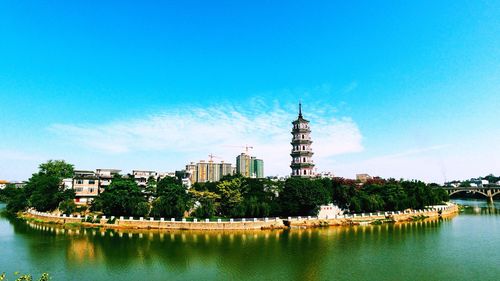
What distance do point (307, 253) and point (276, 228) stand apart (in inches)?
537

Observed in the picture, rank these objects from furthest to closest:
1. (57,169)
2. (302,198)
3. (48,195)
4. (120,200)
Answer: (57,169) → (48,195) → (302,198) → (120,200)

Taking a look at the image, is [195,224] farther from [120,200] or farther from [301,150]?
[301,150]

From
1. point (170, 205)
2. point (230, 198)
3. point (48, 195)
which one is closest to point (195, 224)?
point (170, 205)

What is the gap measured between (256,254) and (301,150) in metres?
33.9

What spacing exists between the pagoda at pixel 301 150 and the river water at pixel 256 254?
1806 cm

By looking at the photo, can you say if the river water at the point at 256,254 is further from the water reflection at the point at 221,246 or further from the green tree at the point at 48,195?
the green tree at the point at 48,195

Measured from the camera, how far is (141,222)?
1646 inches

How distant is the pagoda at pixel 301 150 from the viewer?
5938 centimetres

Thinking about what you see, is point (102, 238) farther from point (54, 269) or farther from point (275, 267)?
point (275, 267)

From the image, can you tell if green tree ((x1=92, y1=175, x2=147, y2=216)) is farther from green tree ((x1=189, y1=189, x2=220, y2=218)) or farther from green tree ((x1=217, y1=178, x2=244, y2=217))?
green tree ((x1=217, y1=178, x2=244, y2=217))

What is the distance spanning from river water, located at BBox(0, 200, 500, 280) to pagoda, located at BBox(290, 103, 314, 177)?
18060 mm

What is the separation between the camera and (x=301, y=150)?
59.9 metres

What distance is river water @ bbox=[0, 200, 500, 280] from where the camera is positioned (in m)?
22.7

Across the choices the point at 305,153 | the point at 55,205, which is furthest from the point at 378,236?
the point at 55,205
